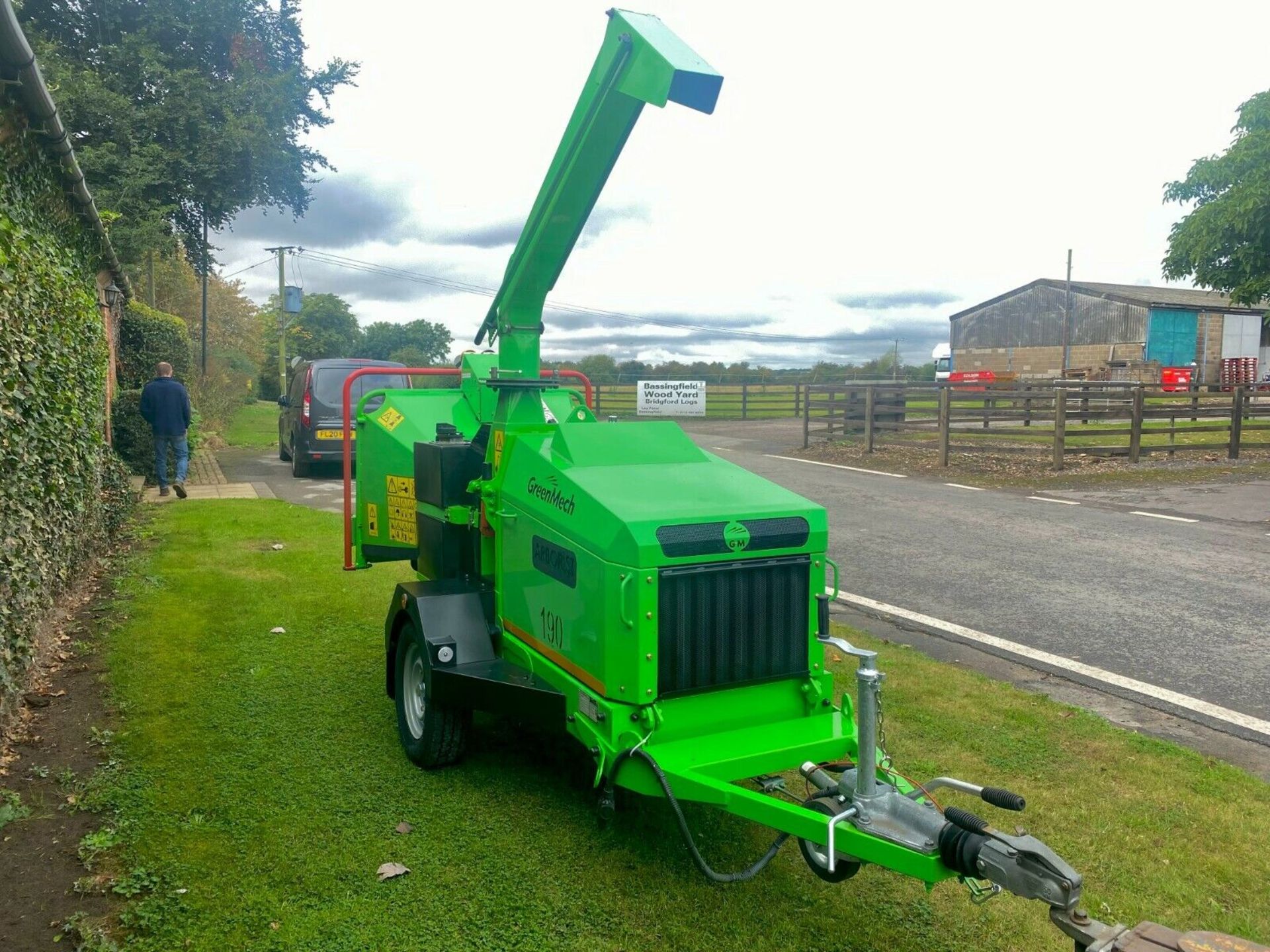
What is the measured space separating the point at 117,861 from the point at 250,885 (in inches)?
23.5

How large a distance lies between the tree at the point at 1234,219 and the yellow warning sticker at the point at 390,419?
22.0 metres

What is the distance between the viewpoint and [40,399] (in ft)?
18.7

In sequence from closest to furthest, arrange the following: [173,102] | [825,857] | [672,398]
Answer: [825,857]
[173,102]
[672,398]

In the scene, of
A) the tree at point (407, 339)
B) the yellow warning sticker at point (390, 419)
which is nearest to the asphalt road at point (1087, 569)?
the yellow warning sticker at point (390, 419)

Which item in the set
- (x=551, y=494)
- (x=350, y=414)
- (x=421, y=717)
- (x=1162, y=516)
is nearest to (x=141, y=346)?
(x=350, y=414)

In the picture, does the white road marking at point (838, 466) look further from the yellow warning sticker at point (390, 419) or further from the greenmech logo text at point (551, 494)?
the greenmech logo text at point (551, 494)

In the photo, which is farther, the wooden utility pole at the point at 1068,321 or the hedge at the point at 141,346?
the wooden utility pole at the point at 1068,321

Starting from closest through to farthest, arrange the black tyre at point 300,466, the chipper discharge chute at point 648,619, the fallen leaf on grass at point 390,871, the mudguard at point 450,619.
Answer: the chipper discharge chute at point 648,619 → the fallen leaf on grass at point 390,871 → the mudguard at point 450,619 → the black tyre at point 300,466

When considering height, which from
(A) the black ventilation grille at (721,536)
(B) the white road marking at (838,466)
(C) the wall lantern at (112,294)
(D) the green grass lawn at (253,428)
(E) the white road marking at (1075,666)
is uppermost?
(C) the wall lantern at (112,294)

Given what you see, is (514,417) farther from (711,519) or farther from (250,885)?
(250,885)

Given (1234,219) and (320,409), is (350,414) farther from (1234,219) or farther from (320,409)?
(1234,219)

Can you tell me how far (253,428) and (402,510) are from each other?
24307 mm

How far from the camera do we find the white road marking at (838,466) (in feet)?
55.1

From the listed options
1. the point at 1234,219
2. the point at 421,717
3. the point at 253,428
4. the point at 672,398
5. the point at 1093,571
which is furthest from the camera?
the point at 672,398
